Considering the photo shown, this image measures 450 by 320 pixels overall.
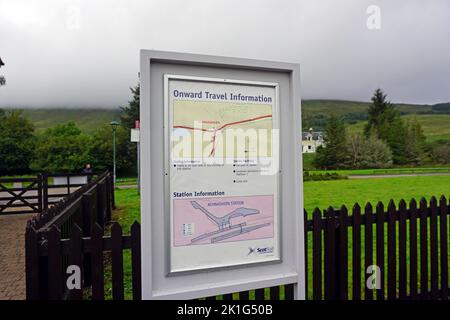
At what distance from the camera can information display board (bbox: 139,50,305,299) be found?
2039mm

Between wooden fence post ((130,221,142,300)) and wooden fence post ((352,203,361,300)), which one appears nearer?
wooden fence post ((130,221,142,300))

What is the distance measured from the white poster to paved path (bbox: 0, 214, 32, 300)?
10.9ft

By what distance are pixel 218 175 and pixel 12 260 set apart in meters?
5.35

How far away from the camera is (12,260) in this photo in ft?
18.2

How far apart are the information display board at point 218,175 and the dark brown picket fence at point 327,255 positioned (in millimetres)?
380

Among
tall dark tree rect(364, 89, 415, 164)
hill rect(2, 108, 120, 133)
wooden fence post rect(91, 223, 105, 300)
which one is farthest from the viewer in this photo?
hill rect(2, 108, 120, 133)

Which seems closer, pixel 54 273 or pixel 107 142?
pixel 54 273

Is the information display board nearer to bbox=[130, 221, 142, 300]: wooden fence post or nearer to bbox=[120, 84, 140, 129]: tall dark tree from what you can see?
bbox=[130, 221, 142, 300]: wooden fence post

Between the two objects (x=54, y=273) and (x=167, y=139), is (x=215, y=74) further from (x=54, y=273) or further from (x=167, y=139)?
(x=54, y=273)

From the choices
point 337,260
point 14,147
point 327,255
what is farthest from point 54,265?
point 14,147

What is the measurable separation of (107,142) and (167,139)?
165 feet

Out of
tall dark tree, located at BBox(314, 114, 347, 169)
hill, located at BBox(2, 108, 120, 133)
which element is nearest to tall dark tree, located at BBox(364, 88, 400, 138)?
tall dark tree, located at BBox(314, 114, 347, 169)

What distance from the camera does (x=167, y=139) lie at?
2.04 m
